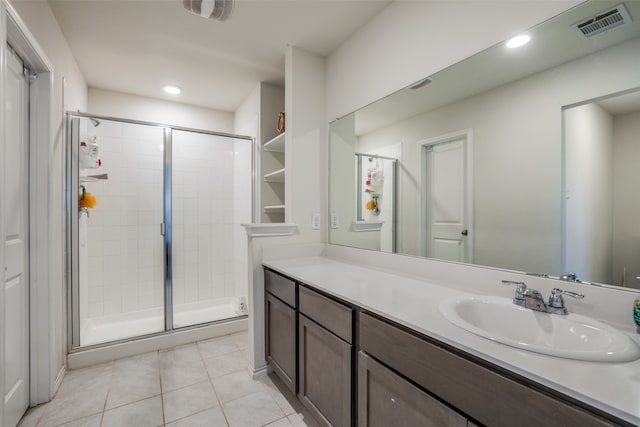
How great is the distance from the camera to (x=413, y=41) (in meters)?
1.65

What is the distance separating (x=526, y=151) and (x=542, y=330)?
717 millimetres

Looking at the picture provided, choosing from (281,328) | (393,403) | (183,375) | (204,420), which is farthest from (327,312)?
(183,375)

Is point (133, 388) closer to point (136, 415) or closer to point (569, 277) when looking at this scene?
point (136, 415)

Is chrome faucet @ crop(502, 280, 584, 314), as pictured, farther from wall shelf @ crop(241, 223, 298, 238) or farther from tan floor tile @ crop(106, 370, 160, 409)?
tan floor tile @ crop(106, 370, 160, 409)

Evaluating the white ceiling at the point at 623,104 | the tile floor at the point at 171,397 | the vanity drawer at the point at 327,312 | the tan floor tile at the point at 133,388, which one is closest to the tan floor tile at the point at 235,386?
the tile floor at the point at 171,397

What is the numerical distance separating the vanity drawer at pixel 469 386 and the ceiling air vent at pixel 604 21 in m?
1.22

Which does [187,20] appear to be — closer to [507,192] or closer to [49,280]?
[49,280]

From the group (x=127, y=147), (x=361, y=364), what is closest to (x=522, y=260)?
(x=361, y=364)

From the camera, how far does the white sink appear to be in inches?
28.2

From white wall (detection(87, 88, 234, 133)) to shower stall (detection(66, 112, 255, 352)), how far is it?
314 mm

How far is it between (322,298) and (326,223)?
105cm

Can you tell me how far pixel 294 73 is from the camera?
7.47ft

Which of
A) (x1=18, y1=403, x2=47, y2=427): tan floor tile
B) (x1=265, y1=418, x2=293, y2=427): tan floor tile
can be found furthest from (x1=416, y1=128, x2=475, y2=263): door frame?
(x1=18, y1=403, x2=47, y2=427): tan floor tile

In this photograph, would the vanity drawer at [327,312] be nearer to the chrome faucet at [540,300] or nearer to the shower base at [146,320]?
the chrome faucet at [540,300]
